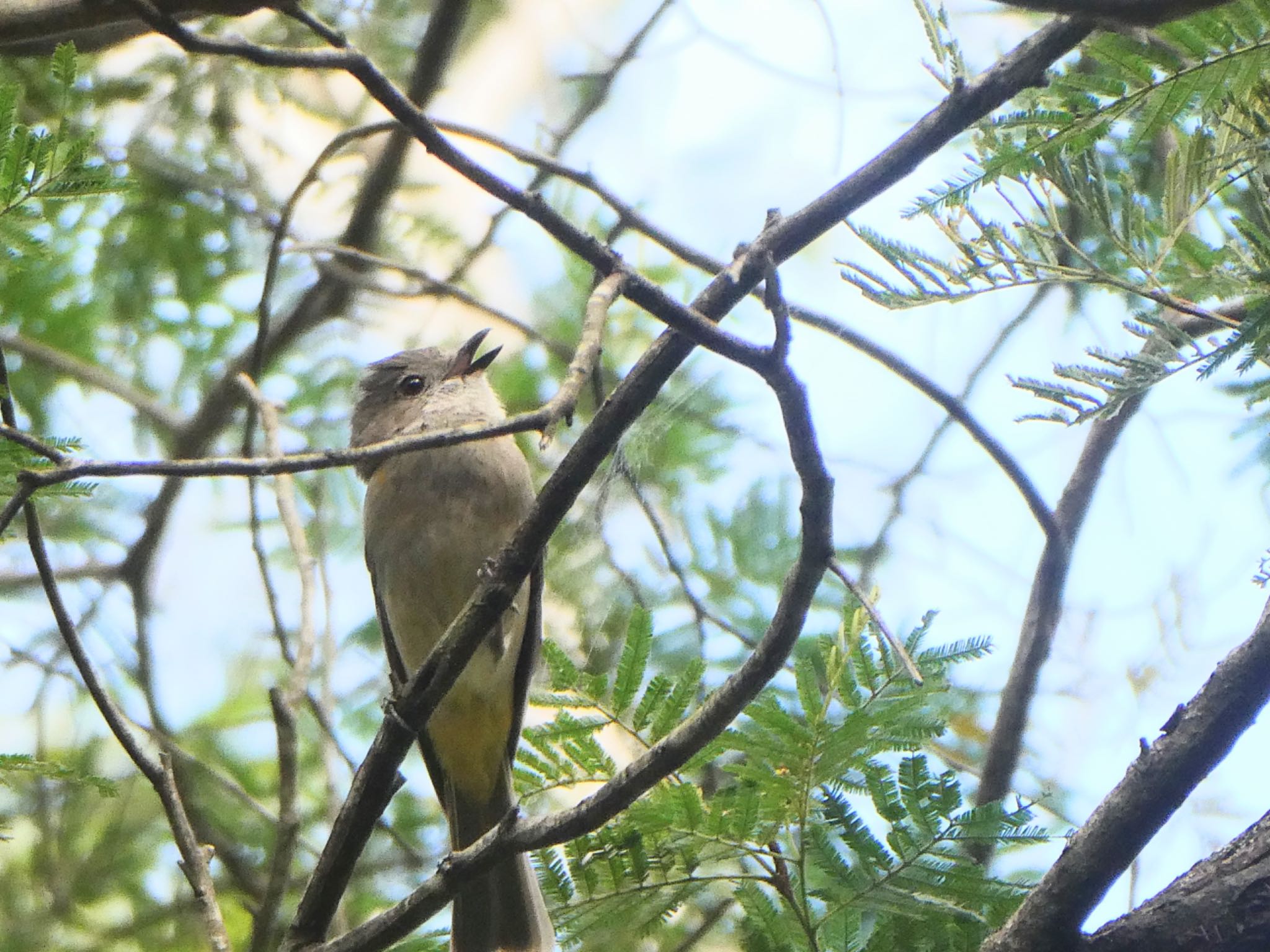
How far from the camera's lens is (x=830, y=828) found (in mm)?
3068

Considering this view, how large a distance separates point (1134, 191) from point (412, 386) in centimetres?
368

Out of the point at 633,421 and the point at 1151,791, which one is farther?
the point at 633,421

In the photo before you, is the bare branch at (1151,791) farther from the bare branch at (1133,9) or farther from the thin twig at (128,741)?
the thin twig at (128,741)

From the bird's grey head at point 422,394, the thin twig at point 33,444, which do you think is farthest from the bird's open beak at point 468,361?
the thin twig at point 33,444

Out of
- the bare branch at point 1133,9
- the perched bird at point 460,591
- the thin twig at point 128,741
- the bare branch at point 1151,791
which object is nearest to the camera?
the bare branch at point 1133,9

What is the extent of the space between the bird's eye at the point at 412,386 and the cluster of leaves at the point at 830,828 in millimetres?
3246

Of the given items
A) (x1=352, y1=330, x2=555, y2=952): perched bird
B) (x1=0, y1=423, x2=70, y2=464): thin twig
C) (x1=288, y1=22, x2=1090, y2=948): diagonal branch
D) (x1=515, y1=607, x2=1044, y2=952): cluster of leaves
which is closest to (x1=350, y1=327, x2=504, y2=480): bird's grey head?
(x1=352, y1=330, x2=555, y2=952): perched bird

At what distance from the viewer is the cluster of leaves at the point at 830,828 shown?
115 inches

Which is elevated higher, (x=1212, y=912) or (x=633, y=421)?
(x=633, y=421)

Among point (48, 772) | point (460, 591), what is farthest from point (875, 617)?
point (460, 591)

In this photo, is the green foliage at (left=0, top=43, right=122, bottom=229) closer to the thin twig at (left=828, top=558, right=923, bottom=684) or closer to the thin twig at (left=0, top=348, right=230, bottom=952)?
the thin twig at (left=0, top=348, right=230, bottom=952)

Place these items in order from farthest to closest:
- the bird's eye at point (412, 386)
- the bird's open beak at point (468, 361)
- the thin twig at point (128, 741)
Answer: the bird's eye at point (412, 386)
the bird's open beak at point (468, 361)
the thin twig at point (128, 741)

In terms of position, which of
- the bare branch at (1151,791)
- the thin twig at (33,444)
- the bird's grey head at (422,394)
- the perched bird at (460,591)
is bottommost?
the bare branch at (1151,791)

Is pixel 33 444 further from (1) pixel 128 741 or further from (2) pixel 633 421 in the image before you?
(2) pixel 633 421
